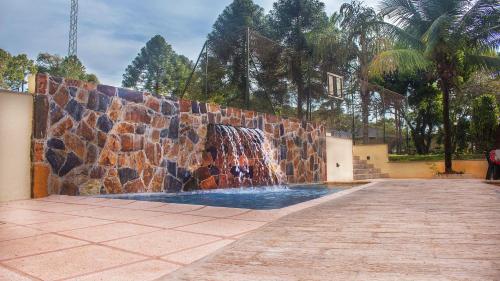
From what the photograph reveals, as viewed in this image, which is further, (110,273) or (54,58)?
(54,58)

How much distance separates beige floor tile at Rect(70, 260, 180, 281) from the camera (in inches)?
69.1

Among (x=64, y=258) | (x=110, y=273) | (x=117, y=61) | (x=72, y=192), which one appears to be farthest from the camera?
(x=117, y=61)

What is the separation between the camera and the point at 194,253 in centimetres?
219

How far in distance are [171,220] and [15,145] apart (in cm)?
311

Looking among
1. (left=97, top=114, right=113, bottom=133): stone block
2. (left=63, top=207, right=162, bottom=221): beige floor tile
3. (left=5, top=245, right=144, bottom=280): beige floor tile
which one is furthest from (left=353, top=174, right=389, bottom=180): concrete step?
(left=5, top=245, right=144, bottom=280): beige floor tile

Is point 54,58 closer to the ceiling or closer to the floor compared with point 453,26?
closer to the ceiling

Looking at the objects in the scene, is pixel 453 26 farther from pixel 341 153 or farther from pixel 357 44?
pixel 341 153

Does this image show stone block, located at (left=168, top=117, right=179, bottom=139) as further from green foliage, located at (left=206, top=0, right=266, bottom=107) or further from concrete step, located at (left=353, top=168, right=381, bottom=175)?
concrete step, located at (left=353, top=168, right=381, bottom=175)

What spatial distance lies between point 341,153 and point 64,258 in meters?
11.6

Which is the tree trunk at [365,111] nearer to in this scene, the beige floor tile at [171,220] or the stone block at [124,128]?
the stone block at [124,128]

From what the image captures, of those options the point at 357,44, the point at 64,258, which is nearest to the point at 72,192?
the point at 64,258

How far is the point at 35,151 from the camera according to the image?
5.17 m

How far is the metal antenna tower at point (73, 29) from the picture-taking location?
42.3 metres

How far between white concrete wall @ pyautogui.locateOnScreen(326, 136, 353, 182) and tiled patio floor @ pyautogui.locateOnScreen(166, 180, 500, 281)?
345 inches
